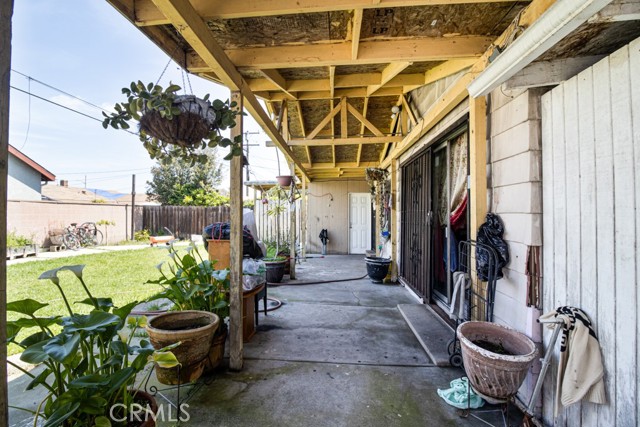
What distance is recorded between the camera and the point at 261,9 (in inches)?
68.1

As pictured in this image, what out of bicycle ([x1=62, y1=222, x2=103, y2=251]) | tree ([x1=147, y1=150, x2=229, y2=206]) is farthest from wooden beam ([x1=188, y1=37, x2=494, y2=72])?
tree ([x1=147, y1=150, x2=229, y2=206])

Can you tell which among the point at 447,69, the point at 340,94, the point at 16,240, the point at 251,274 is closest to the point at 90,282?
the point at 251,274

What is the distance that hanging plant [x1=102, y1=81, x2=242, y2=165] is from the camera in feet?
5.13

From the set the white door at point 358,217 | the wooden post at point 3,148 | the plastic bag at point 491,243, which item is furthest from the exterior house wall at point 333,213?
the wooden post at point 3,148

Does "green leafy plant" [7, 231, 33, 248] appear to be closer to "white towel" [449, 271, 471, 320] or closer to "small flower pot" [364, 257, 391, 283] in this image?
"small flower pot" [364, 257, 391, 283]

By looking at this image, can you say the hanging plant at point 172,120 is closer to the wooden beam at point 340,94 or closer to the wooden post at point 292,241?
the wooden beam at point 340,94

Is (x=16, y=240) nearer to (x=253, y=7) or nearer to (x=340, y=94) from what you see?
(x=340, y=94)

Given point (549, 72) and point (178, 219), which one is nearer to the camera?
point (549, 72)

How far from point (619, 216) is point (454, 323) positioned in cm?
202

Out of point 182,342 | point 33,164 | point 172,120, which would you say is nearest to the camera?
point 172,120

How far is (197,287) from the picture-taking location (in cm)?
219

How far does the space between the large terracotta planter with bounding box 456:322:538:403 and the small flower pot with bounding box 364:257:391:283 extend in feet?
10.7

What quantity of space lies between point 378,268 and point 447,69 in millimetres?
3401

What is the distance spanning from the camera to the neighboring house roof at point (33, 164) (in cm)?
1000
